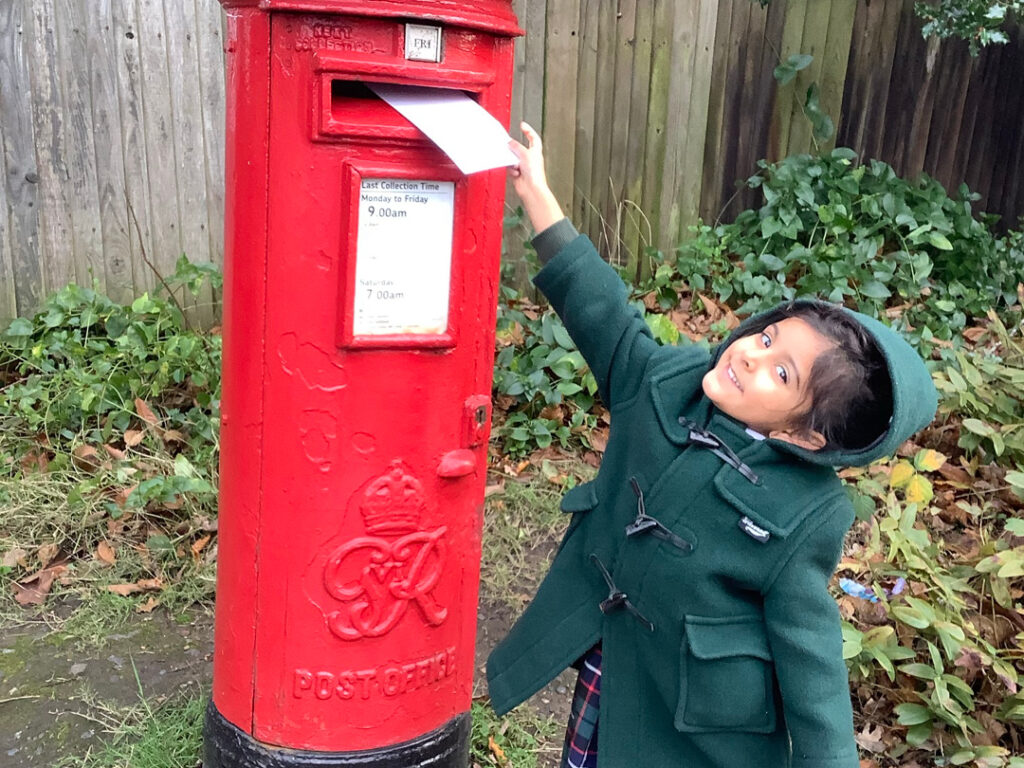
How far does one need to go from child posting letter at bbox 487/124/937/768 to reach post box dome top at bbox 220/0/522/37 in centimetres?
24

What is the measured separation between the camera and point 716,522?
1630 mm

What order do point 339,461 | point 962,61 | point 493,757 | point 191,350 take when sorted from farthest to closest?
point 962,61 → point 191,350 → point 493,757 → point 339,461

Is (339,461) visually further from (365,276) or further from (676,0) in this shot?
(676,0)

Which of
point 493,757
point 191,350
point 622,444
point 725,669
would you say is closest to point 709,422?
point 622,444

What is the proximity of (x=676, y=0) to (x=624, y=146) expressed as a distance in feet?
2.56

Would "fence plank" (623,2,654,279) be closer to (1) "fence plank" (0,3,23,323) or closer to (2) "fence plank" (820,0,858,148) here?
(2) "fence plank" (820,0,858,148)

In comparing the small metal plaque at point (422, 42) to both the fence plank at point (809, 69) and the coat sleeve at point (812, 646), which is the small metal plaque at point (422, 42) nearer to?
the coat sleeve at point (812, 646)

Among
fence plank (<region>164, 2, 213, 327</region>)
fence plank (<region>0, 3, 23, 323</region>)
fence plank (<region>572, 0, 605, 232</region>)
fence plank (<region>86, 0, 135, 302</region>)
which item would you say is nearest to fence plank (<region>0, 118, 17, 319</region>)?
fence plank (<region>0, 3, 23, 323</region>)

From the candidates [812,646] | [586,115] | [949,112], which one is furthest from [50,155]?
[949,112]

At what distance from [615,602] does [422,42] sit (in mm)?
1035

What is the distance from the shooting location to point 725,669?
164 centimetres

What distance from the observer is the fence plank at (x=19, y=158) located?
3.94 m

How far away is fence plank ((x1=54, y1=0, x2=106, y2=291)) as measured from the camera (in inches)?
158

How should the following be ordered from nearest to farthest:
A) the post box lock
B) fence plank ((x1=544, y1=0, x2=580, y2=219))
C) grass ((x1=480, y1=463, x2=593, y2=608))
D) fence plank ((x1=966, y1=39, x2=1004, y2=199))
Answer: the post box lock < grass ((x1=480, y1=463, x2=593, y2=608)) < fence plank ((x1=544, y1=0, x2=580, y2=219)) < fence plank ((x1=966, y1=39, x2=1004, y2=199))
